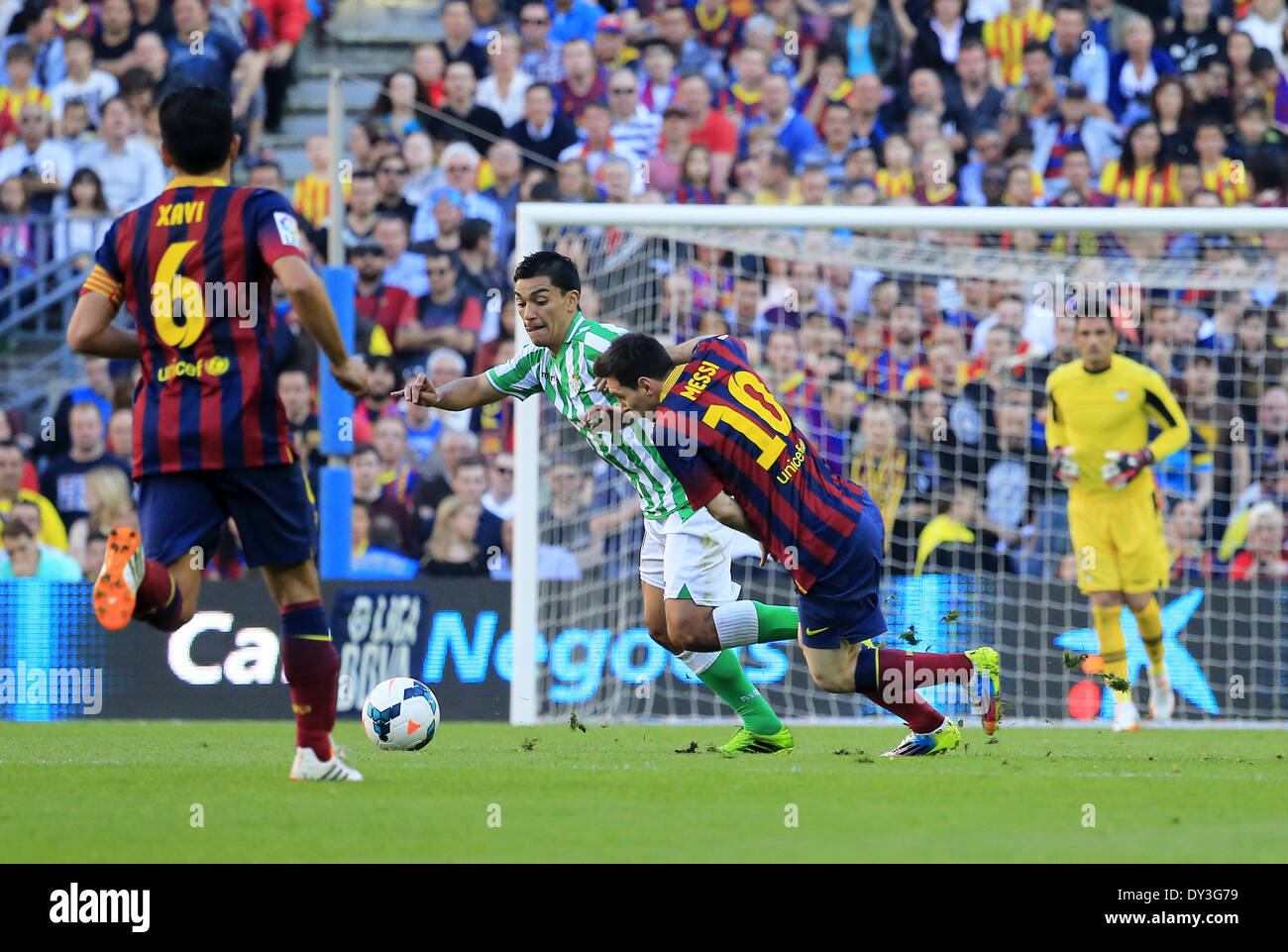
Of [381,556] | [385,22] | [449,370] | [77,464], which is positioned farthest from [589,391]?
[385,22]

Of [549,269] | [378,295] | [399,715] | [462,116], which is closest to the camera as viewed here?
[399,715]

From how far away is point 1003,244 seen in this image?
508 inches

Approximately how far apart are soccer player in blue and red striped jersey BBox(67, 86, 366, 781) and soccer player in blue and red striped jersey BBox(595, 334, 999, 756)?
59.0 inches

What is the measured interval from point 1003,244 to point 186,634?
21.2 feet

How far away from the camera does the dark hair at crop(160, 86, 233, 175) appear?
579cm

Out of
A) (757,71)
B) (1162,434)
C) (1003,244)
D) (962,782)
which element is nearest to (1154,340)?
(1003,244)

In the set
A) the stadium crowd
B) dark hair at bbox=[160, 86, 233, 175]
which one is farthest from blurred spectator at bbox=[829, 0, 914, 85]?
dark hair at bbox=[160, 86, 233, 175]

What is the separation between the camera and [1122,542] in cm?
1020

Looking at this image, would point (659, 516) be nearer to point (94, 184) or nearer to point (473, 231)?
point (473, 231)

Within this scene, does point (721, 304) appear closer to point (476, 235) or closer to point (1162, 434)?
point (476, 235)

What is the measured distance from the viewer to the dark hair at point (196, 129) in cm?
579

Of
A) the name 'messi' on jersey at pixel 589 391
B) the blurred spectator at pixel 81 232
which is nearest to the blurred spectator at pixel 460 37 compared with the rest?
the blurred spectator at pixel 81 232

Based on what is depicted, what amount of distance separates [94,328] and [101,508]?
21.1 feet

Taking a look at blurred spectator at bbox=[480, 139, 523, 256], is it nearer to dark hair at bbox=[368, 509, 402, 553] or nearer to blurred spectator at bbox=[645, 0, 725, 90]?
blurred spectator at bbox=[645, 0, 725, 90]
